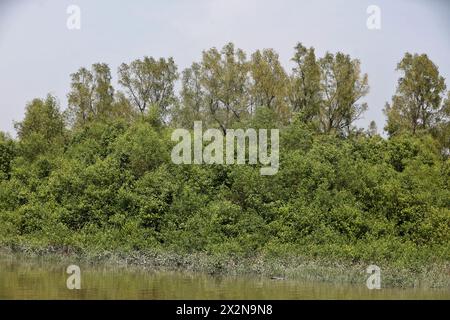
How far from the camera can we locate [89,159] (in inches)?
1147

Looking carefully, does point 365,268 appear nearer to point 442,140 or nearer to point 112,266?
point 112,266

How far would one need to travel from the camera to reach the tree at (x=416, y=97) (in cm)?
3525

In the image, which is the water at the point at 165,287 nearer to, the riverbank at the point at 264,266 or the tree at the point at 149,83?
the riverbank at the point at 264,266

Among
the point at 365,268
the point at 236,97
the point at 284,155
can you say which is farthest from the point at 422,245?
the point at 236,97

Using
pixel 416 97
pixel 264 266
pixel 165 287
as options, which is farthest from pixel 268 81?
pixel 165 287

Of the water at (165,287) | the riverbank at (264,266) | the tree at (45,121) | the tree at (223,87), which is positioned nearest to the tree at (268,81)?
the tree at (223,87)

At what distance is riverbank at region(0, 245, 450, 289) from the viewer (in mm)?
19281

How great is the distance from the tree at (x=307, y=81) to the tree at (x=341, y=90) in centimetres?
33

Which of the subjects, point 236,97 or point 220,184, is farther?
point 236,97

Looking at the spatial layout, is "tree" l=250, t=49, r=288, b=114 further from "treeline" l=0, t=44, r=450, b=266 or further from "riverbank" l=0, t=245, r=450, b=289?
"riverbank" l=0, t=245, r=450, b=289

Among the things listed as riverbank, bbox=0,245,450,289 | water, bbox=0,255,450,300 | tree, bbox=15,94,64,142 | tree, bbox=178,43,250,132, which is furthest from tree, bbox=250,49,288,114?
water, bbox=0,255,450,300
